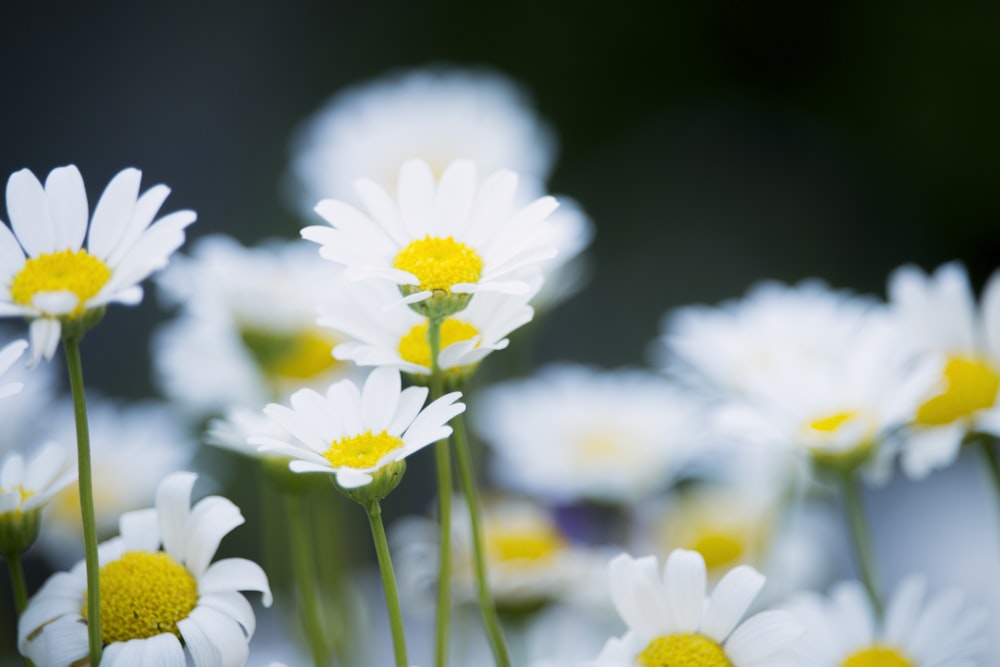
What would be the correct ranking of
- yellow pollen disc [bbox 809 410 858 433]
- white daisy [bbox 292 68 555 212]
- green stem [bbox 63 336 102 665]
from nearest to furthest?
green stem [bbox 63 336 102 665]
yellow pollen disc [bbox 809 410 858 433]
white daisy [bbox 292 68 555 212]

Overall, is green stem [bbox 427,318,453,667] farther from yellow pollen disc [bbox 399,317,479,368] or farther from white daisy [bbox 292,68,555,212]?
white daisy [bbox 292,68,555,212]

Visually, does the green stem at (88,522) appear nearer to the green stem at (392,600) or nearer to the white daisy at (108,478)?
the green stem at (392,600)

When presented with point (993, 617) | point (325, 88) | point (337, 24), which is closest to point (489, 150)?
point (993, 617)

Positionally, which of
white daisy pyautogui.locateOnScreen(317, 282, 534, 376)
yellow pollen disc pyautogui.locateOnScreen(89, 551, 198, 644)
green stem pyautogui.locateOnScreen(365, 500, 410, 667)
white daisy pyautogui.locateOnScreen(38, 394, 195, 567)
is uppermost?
white daisy pyautogui.locateOnScreen(38, 394, 195, 567)

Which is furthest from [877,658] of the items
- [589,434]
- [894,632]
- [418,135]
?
[418,135]

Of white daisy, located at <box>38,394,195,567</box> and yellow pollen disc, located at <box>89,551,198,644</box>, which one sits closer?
yellow pollen disc, located at <box>89,551,198,644</box>

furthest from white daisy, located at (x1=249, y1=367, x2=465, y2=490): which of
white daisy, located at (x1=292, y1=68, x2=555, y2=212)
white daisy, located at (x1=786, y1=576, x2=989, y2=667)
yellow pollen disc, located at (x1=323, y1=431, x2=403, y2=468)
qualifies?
white daisy, located at (x1=292, y1=68, x2=555, y2=212)

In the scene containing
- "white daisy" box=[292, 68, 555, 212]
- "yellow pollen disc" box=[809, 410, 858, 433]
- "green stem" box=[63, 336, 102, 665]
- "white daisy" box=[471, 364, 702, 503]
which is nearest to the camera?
Result: "green stem" box=[63, 336, 102, 665]
